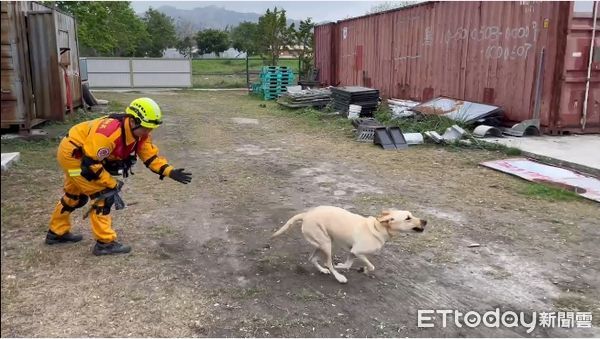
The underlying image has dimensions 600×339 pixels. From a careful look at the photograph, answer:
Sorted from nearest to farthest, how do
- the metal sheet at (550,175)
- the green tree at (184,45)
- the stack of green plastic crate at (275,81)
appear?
1. the metal sheet at (550,175)
2. the stack of green plastic crate at (275,81)
3. the green tree at (184,45)

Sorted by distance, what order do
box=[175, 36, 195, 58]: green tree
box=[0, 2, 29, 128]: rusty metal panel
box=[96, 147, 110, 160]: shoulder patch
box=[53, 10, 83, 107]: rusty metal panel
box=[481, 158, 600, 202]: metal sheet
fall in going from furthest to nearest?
box=[175, 36, 195, 58]: green tree, box=[53, 10, 83, 107]: rusty metal panel, box=[0, 2, 29, 128]: rusty metal panel, box=[481, 158, 600, 202]: metal sheet, box=[96, 147, 110, 160]: shoulder patch

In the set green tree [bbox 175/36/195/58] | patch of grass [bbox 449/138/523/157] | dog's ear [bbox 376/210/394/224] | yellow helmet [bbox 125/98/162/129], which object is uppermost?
green tree [bbox 175/36/195/58]

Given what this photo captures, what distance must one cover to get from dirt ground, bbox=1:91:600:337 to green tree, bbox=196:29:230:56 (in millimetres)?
53692

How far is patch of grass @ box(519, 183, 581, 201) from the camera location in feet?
20.5

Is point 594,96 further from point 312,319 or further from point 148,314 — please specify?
point 148,314

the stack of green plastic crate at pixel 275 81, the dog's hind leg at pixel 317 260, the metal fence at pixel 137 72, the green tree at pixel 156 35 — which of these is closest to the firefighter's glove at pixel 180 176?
the dog's hind leg at pixel 317 260

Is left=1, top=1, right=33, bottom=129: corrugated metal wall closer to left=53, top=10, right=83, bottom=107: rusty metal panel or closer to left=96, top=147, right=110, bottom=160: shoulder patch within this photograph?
left=53, top=10, right=83, bottom=107: rusty metal panel

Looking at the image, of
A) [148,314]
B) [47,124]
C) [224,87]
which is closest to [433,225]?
[148,314]

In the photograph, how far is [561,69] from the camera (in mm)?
9750

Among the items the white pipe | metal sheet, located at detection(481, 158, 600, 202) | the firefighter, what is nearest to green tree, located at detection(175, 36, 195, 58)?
the white pipe

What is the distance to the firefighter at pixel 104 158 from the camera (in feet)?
13.4

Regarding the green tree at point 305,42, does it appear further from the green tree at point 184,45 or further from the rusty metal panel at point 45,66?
the green tree at point 184,45

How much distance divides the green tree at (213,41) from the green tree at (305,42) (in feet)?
114

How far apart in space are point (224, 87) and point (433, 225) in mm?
23768
